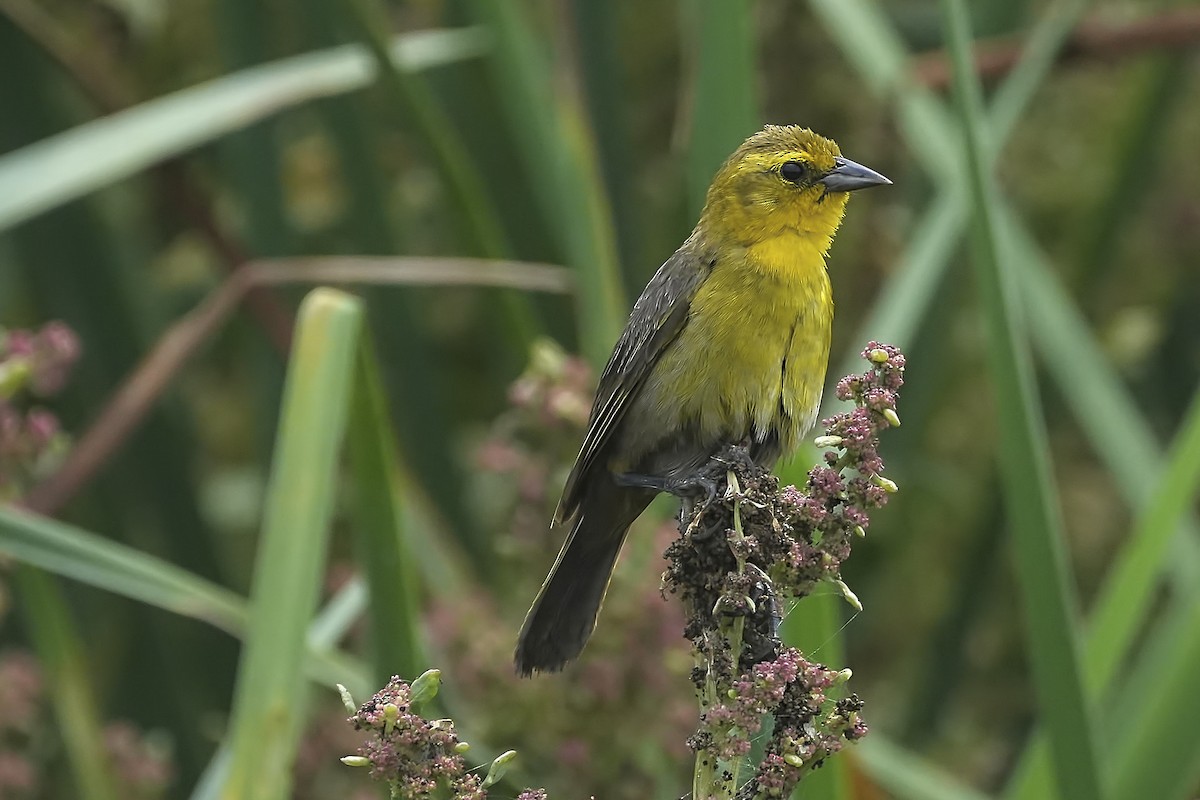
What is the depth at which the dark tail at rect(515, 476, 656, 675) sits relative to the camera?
91.8 inches

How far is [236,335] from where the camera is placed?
186 inches

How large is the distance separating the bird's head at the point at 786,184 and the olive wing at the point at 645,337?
11 centimetres

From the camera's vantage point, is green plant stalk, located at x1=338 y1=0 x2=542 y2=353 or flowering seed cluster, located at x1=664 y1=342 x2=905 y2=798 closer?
flowering seed cluster, located at x1=664 y1=342 x2=905 y2=798

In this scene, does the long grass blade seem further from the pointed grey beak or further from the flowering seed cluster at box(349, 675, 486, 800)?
the flowering seed cluster at box(349, 675, 486, 800)

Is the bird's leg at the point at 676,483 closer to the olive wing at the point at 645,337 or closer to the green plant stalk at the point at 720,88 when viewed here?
the olive wing at the point at 645,337

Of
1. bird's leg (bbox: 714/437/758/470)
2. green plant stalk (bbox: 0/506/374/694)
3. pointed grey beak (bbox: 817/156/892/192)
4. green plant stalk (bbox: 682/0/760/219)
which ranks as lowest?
bird's leg (bbox: 714/437/758/470)

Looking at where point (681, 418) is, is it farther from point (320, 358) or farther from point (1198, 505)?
point (1198, 505)

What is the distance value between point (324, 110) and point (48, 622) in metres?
1.55

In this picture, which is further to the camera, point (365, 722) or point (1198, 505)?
point (1198, 505)

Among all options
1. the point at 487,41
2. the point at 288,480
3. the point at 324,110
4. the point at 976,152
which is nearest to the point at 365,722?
the point at 288,480

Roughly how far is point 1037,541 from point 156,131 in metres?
1.72

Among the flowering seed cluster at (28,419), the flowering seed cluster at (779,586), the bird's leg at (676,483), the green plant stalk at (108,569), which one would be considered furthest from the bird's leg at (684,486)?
the flowering seed cluster at (28,419)

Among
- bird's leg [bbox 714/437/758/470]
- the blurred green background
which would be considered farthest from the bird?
bird's leg [bbox 714/437/758/470]

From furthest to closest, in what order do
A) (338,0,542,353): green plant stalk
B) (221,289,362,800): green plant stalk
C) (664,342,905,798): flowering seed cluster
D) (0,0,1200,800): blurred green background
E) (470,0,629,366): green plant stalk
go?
(470,0,629,366): green plant stalk < (338,0,542,353): green plant stalk < (0,0,1200,800): blurred green background < (221,289,362,800): green plant stalk < (664,342,905,798): flowering seed cluster
